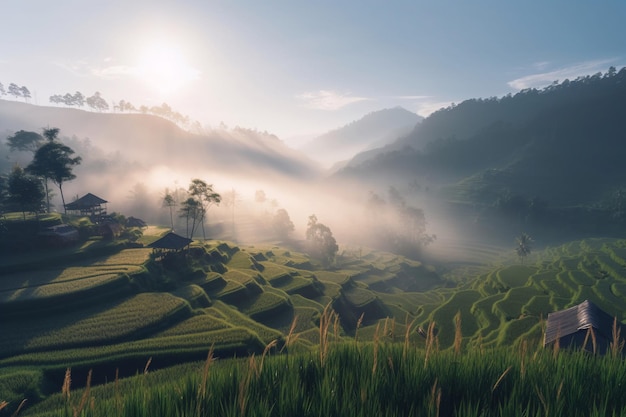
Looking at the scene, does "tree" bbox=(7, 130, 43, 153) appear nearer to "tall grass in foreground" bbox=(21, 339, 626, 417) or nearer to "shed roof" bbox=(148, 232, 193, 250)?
"shed roof" bbox=(148, 232, 193, 250)

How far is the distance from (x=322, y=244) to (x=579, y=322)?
64.3 meters

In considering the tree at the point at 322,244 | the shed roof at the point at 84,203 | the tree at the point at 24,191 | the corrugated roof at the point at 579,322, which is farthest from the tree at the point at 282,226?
the corrugated roof at the point at 579,322

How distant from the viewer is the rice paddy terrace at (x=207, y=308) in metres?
22.6

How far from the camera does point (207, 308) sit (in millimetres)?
32531

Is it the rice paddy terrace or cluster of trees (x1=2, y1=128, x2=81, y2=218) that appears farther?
cluster of trees (x1=2, y1=128, x2=81, y2=218)

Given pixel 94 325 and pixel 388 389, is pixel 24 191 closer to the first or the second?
pixel 94 325

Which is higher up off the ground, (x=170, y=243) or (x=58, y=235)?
(x=58, y=235)

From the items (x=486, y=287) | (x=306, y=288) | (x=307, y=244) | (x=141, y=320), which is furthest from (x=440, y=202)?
(x=141, y=320)

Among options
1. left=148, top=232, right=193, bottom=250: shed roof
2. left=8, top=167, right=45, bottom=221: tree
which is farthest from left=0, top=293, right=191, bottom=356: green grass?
left=8, top=167, right=45, bottom=221: tree

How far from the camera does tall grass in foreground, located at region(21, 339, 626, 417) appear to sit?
12.7ft

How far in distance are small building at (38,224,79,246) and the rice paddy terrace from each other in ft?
14.3

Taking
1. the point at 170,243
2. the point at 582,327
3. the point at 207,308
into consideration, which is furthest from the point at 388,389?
the point at 170,243

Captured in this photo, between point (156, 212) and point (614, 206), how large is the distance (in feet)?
583

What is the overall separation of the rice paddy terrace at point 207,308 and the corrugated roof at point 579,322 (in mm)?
2787
